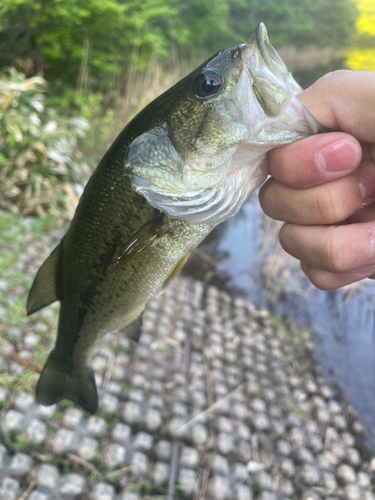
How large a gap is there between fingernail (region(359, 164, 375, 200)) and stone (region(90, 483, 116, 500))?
202 cm

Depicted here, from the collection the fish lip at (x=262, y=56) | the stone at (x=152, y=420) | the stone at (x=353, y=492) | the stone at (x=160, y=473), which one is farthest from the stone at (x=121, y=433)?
the fish lip at (x=262, y=56)

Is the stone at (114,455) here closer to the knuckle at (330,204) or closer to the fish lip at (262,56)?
the knuckle at (330,204)

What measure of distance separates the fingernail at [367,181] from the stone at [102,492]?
202cm

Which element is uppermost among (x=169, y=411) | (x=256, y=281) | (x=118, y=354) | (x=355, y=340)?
(x=118, y=354)

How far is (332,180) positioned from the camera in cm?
97

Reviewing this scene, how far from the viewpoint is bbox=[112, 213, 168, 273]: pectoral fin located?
99cm

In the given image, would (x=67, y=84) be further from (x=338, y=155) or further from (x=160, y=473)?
(x=338, y=155)

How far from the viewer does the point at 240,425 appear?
2.54m

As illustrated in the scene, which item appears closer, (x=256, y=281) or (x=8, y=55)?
(x=256, y=281)

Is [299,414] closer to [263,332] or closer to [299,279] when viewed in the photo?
[263,332]

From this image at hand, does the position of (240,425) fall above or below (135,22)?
below

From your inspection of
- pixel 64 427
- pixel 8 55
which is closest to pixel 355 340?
pixel 64 427

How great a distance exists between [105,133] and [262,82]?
18.3ft

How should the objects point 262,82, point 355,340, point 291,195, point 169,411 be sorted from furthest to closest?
point 355,340
point 169,411
point 291,195
point 262,82
